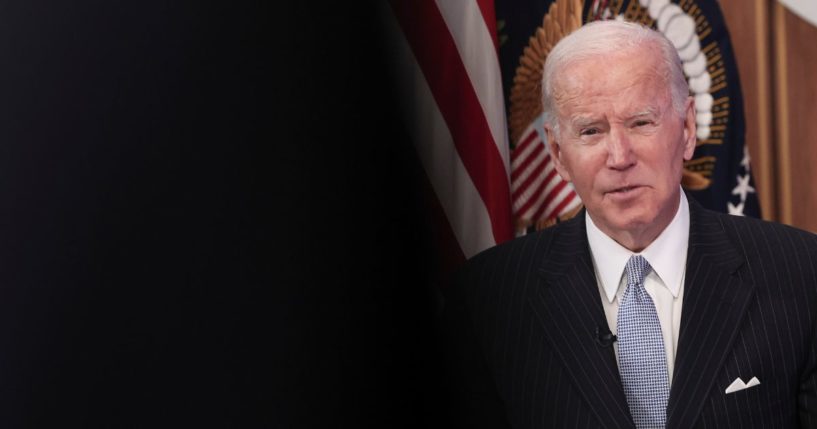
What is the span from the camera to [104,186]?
566 millimetres

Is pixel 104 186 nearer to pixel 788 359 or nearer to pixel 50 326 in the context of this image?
pixel 50 326

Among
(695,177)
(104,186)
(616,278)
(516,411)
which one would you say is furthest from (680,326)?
(104,186)

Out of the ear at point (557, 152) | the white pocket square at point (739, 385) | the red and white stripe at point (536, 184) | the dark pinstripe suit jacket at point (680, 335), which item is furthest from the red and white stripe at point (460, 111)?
the white pocket square at point (739, 385)

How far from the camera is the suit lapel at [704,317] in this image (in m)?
1.01

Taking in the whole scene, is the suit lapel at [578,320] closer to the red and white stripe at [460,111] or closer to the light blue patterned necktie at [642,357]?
the light blue patterned necktie at [642,357]

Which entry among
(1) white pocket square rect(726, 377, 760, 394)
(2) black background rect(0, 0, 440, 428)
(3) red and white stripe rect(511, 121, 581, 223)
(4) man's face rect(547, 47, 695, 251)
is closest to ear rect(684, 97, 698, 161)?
(4) man's face rect(547, 47, 695, 251)

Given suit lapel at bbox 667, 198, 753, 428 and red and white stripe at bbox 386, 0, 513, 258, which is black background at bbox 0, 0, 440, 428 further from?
red and white stripe at bbox 386, 0, 513, 258

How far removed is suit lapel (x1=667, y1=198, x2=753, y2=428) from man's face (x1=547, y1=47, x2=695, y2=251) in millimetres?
70

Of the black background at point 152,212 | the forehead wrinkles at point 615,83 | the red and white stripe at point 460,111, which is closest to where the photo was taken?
the black background at point 152,212

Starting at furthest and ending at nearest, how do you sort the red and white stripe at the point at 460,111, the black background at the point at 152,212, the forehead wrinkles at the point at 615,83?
the red and white stripe at the point at 460,111 → the forehead wrinkles at the point at 615,83 → the black background at the point at 152,212

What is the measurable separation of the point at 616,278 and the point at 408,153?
0.48 m

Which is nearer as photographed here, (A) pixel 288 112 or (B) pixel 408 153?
(A) pixel 288 112

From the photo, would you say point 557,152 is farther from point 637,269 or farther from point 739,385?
point 739,385

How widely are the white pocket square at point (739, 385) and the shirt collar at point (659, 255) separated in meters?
0.13
